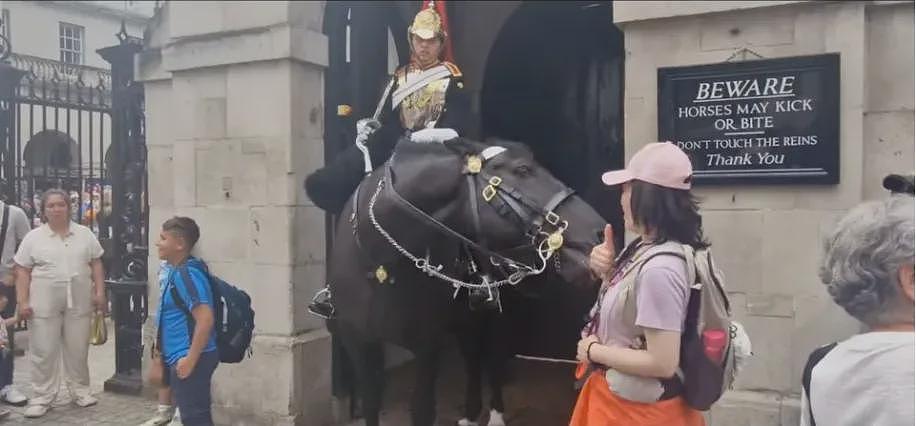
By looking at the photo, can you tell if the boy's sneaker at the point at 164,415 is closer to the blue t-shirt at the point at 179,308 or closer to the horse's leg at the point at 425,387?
the blue t-shirt at the point at 179,308

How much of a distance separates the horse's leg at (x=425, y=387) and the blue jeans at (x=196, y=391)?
3.50 ft

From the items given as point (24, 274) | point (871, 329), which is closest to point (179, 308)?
point (24, 274)

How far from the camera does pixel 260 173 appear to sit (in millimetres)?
5410

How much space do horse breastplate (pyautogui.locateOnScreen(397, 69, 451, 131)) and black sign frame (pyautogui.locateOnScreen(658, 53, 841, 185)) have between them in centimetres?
120

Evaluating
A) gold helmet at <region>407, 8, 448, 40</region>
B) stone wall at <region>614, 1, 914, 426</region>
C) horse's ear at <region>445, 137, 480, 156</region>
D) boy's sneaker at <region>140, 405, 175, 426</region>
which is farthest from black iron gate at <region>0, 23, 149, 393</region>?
stone wall at <region>614, 1, 914, 426</region>

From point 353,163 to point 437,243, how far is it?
0.98m

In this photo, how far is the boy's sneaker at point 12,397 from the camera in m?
6.06

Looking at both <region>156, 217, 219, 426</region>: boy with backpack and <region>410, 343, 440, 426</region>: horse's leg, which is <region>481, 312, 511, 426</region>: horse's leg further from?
<region>156, 217, 219, 426</region>: boy with backpack

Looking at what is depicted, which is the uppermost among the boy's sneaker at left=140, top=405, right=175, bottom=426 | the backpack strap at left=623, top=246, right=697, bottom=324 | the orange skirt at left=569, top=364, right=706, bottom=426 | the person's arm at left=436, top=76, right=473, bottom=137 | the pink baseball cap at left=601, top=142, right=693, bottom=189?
the person's arm at left=436, top=76, right=473, bottom=137

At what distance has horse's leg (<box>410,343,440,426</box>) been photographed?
3.97 meters

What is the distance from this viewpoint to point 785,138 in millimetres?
3902

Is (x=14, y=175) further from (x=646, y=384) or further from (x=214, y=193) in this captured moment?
(x=646, y=384)

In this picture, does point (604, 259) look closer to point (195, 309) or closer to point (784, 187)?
point (784, 187)

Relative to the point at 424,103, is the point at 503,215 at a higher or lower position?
lower
